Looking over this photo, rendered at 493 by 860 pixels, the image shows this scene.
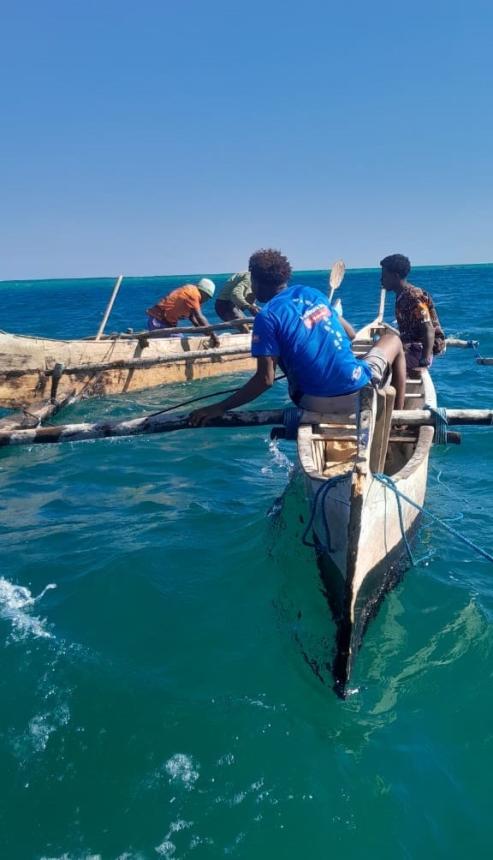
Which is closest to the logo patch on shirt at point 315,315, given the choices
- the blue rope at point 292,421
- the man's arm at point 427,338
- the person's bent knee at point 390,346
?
the blue rope at point 292,421

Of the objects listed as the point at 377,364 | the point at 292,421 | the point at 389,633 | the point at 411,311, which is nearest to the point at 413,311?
the point at 411,311

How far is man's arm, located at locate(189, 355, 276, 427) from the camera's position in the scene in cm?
458

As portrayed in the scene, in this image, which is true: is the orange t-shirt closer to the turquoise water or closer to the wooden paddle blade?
the wooden paddle blade

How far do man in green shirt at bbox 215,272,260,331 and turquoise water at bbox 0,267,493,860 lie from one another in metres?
7.11

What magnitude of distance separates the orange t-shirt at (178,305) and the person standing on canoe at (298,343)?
7.30m

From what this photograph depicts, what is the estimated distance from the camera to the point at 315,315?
4.53 metres

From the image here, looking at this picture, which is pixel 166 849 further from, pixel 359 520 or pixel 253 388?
pixel 253 388

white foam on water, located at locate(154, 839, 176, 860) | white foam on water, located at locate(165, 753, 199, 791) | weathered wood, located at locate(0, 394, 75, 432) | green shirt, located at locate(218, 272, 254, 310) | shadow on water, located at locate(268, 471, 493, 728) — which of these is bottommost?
white foam on water, located at locate(154, 839, 176, 860)

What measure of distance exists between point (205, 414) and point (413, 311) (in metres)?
3.51

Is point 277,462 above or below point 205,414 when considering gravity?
below

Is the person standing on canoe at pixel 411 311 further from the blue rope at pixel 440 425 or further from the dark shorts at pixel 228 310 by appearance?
the dark shorts at pixel 228 310

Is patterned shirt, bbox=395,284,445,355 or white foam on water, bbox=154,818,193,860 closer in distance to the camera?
white foam on water, bbox=154,818,193,860

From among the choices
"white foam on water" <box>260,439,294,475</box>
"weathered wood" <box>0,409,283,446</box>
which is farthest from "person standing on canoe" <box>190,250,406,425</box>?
"white foam on water" <box>260,439,294,475</box>

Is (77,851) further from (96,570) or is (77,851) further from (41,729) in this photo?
(96,570)
